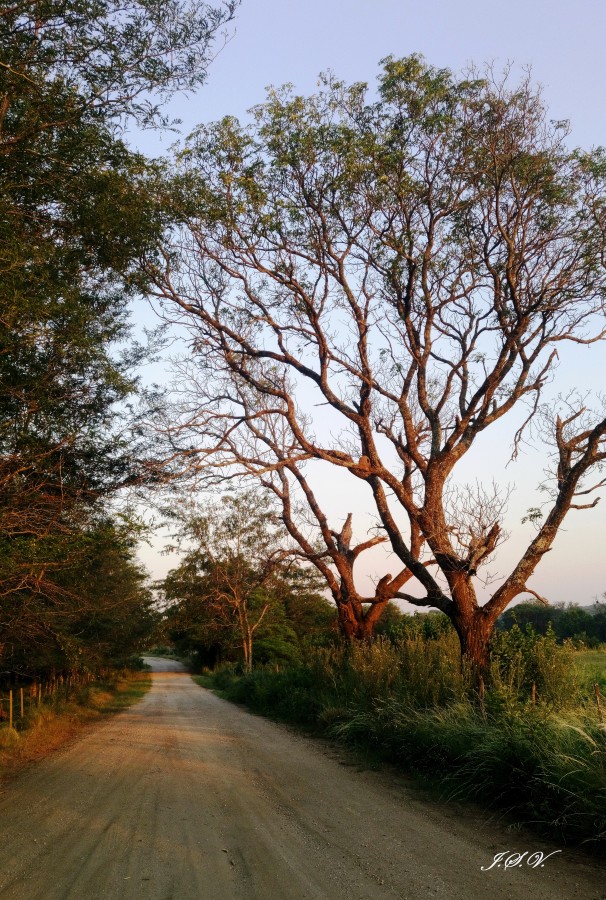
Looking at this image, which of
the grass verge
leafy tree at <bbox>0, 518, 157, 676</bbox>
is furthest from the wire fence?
leafy tree at <bbox>0, 518, 157, 676</bbox>

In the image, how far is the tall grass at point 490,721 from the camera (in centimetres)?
631

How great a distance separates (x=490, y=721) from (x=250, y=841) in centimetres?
415

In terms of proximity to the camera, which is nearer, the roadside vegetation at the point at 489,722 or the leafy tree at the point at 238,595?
the roadside vegetation at the point at 489,722

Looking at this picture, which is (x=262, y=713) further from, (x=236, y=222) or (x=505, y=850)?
(x=505, y=850)

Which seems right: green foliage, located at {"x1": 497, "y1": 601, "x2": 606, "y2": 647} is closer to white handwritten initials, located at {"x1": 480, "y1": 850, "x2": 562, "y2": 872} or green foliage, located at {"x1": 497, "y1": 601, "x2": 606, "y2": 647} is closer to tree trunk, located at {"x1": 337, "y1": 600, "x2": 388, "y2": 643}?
tree trunk, located at {"x1": 337, "y1": 600, "x2": 388, "y2": 643}

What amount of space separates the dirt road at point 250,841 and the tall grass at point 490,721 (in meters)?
0.54

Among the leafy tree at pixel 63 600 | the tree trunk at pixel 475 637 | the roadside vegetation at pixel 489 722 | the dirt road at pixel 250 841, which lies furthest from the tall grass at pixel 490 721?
the leafy tree at pixel 63 600

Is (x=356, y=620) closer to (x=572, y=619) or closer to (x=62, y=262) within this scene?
(x=62, y=262)

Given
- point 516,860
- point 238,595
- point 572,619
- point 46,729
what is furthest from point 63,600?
point 572,619

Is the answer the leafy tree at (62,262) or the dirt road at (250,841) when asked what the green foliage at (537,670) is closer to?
the dirt road at (250,841)

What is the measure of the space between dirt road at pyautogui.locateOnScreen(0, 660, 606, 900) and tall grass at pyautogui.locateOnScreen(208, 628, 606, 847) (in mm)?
536

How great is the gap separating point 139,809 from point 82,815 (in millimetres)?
580

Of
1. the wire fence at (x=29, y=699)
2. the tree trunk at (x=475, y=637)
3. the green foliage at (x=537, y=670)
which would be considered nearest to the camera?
the green foliage at (x=537, y=670)

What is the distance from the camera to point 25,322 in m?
8.59
